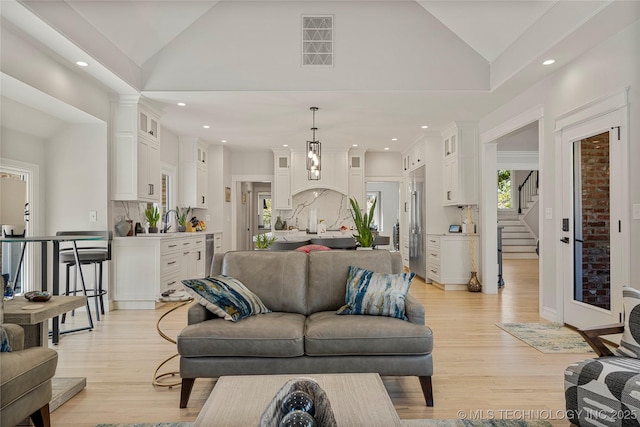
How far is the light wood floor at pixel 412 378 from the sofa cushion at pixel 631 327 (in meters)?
0.52

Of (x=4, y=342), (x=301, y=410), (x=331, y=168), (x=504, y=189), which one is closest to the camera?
(x=301, y=410)

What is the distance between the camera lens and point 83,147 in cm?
Result: 491

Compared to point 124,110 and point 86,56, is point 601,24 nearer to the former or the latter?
point 86,56

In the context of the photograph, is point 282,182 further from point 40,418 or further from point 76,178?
point 40,418

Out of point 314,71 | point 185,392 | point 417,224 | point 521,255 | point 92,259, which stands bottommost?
point 521,255

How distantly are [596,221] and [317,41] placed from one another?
360 cm

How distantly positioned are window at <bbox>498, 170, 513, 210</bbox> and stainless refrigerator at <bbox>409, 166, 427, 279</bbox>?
7093mm

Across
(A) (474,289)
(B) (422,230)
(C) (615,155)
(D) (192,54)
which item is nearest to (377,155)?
(B) (422,230)

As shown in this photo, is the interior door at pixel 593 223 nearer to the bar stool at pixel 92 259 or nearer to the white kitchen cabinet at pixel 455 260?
the white kitchen cabinet at pixel 455 260

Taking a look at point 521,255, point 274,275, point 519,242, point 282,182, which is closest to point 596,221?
point 274,275

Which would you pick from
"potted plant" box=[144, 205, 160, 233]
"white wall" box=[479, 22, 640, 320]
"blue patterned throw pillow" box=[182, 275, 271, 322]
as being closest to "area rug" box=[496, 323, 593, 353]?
"white wall" box=[479, 22, 640, 320]

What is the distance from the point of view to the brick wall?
3.62 meters

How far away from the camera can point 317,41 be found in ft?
16.3

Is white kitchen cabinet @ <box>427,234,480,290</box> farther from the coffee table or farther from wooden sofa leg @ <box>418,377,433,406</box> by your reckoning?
the coffee table
